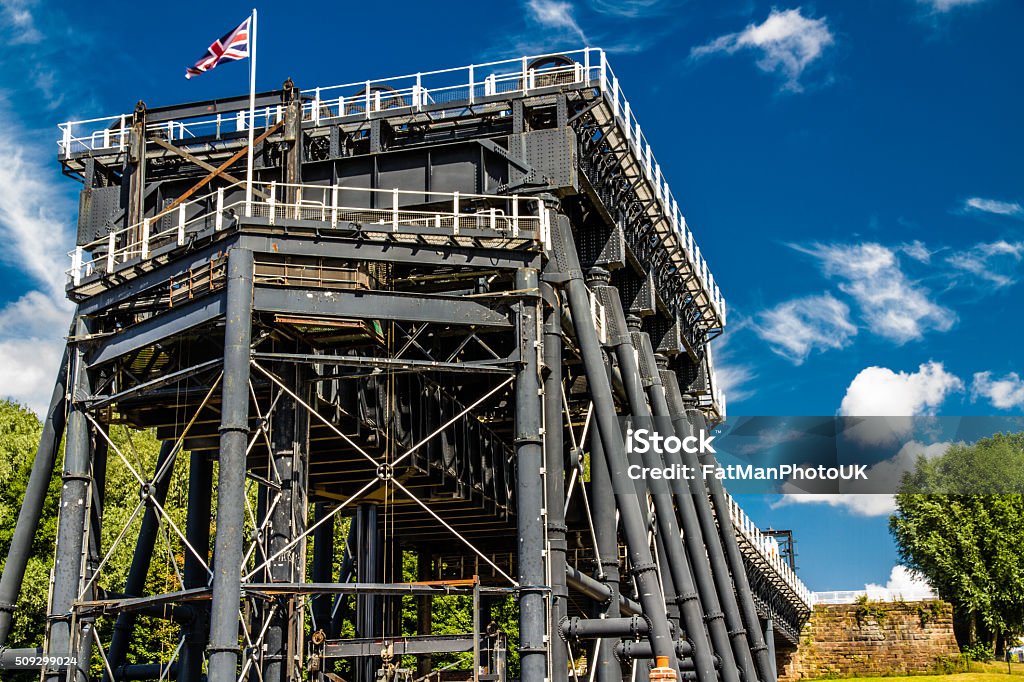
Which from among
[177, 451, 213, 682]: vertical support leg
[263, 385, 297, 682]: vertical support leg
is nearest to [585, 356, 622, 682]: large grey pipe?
[263, 385, 297, 682]: vertical support leg

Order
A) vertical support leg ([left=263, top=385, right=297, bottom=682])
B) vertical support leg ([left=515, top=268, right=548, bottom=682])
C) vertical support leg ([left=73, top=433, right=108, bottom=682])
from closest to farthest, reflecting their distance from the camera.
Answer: vertical support leg ([left=515, top=268, right=548, bottom=682]) < vertical support leg ([left=263, top=385, right=297, bottom=682]) < vertical support leg ([left=73, top=433, right=108, bottom=682])

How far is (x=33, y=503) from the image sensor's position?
3055cm

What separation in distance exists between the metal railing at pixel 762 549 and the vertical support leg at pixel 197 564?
26.5 m

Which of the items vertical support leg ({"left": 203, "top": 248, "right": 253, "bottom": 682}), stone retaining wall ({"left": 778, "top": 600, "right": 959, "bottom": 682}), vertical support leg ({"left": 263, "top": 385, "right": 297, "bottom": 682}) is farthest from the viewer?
stone retaining wall ({"left": 778, "top": 600, "right": 959, "bottom": 682})

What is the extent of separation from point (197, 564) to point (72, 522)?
4948mm

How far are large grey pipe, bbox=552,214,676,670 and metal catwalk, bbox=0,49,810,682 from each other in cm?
7

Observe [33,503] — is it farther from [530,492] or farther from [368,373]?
[530,492]

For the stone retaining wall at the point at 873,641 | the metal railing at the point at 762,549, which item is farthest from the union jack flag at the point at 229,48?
the stone retaining wall at the point at 873,641

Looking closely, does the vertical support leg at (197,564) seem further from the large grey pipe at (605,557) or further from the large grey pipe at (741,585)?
the large grey pipe at (741,585)

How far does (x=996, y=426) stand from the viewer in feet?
279

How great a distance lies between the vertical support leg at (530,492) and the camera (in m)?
26.0

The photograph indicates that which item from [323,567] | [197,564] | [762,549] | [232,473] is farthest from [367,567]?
[762,549]

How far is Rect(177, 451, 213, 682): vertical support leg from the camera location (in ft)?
102

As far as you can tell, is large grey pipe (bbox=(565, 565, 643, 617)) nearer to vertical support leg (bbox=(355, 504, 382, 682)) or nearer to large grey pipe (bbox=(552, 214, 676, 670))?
large grey pipe (bbox=(552, 214, 676, 670))
